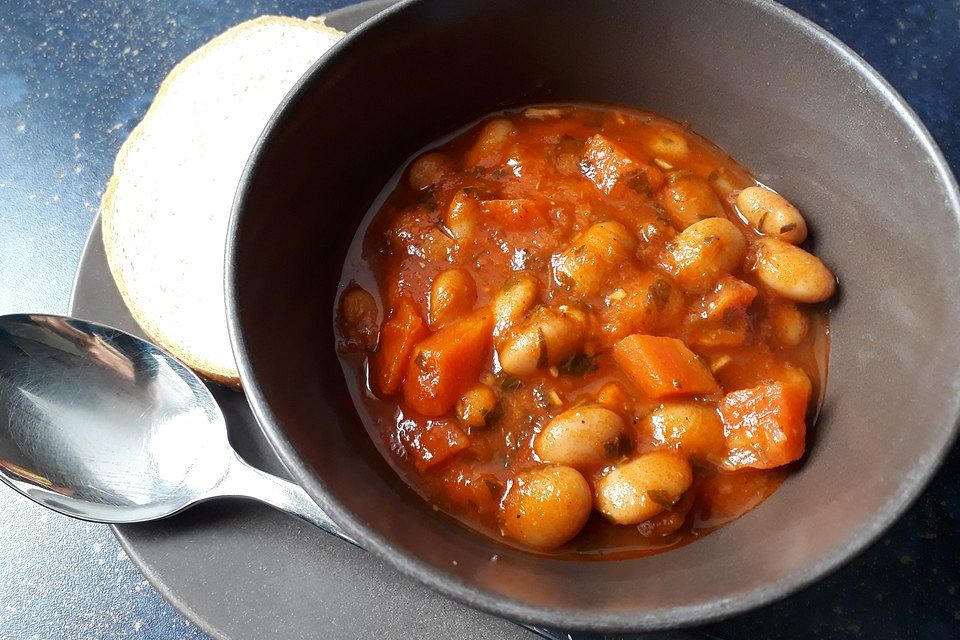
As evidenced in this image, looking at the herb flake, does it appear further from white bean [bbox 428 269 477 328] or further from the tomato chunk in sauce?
white bean [bbox 428 269 477 328]

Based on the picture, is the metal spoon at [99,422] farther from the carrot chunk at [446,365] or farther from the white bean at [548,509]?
the white bean at [548,509]

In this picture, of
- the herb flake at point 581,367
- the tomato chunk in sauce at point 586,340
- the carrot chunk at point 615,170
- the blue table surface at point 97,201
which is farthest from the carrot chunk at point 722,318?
the blue table surface at point 97,201

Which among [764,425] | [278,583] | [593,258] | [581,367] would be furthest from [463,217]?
[278,583]

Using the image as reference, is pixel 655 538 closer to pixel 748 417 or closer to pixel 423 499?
pixel 748 417

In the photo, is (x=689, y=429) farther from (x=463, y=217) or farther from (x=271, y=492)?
(x=271, y=492)

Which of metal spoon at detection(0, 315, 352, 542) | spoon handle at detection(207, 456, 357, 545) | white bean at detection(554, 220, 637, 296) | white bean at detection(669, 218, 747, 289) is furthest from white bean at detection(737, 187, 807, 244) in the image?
metal spoon at detection(0, 315, 352, 542)
